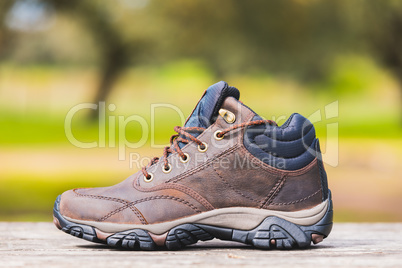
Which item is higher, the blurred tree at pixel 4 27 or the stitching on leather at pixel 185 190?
the blurred tree at pixel 4 27

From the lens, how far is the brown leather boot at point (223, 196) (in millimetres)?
2463

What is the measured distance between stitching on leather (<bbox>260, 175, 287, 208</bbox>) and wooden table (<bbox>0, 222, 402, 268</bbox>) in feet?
0.71

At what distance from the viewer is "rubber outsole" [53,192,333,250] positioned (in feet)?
8.00

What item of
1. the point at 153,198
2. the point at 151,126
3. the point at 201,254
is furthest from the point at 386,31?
the point at 201,254

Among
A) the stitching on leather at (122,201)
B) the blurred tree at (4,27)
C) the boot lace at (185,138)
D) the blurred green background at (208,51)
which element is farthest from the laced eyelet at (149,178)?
the blurred tree at (4,27)

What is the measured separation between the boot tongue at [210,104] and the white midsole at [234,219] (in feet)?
1.26

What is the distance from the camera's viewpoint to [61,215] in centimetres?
249

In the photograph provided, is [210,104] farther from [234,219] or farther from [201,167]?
[234,219]

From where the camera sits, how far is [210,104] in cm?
255

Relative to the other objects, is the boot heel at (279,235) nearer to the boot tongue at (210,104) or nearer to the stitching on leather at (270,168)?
the stitching on leather at (270,168)

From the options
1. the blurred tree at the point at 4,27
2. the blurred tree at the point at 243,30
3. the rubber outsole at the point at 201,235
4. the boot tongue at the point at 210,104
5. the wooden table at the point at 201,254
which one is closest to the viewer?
the wooden table at the point at 201,254

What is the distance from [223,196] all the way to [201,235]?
0.64 feet

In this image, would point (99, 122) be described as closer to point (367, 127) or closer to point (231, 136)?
point (367, 127)

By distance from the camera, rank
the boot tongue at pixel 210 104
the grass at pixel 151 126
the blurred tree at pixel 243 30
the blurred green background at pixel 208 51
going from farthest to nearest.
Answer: the blurred tree at pixel 243 30, the blurred green background at pixel 208 51, the grass at pixel 151 126, the boot tongue at pixel 210 104
